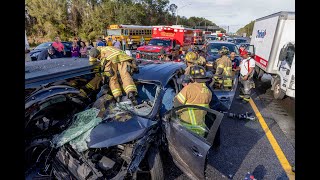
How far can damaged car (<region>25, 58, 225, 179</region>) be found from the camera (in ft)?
7.88

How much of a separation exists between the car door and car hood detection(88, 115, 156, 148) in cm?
28

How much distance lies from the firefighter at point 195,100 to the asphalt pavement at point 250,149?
0.76m

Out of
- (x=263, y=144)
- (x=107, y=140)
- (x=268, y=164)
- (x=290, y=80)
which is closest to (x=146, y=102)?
(x=107, y=140)

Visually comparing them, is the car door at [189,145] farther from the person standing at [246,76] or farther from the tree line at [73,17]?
the tree line at [73,17]

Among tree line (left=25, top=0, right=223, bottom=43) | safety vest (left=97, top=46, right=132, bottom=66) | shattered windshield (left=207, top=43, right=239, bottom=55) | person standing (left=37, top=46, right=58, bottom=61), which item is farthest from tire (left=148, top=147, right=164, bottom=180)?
tree line (left=25, top=0, right=223, bottom=43)

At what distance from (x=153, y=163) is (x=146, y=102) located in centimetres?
105

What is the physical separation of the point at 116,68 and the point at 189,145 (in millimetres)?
2074

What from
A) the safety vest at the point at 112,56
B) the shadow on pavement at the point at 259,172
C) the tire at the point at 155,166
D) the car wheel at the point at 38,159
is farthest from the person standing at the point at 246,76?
the car wheel at the point at 38,159

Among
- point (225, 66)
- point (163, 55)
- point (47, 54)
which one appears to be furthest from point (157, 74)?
point (163, 55)

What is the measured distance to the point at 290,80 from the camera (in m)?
6.35

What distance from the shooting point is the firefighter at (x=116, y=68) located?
12.0 feet

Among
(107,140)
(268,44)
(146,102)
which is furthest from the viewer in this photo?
(268,44)

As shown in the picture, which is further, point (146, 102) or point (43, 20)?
point (43, 20)

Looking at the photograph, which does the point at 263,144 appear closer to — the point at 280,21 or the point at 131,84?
the point at 131,84
